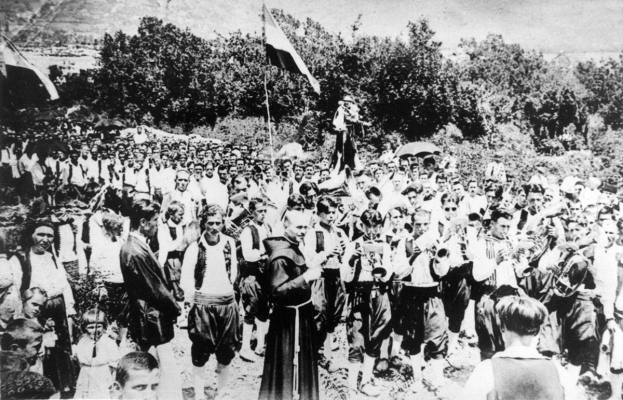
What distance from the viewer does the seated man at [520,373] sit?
10.6ft

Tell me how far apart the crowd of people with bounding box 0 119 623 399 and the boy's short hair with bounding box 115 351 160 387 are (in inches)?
0.5

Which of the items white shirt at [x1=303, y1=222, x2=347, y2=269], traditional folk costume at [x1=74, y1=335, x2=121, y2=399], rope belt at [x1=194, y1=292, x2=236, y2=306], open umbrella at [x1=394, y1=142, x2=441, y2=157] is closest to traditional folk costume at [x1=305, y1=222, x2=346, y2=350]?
white shirt at [x1=303, y1=222, x2=347, y2=269]

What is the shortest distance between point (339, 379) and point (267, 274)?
1.37 m

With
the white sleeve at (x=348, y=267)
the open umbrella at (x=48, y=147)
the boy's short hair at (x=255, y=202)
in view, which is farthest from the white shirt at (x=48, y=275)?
the white sleeve at (x=348, y=267)

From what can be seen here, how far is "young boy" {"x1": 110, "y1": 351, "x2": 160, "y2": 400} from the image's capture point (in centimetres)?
439

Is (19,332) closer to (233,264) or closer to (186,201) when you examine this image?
(186,201)

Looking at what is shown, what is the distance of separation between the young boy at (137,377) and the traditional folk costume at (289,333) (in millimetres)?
1077

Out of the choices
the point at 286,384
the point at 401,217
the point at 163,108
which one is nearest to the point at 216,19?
the point at 163,108

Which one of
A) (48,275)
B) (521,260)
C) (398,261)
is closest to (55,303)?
(48,275)

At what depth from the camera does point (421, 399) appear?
14.8 feet

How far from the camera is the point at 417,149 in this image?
16.1ft

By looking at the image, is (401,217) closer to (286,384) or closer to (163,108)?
(286,384)

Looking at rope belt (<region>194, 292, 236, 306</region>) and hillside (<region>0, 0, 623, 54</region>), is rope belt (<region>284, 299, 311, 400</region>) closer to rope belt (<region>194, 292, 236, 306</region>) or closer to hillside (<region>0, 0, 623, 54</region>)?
rope belt (<region>194, 292, 236, 306</region>)

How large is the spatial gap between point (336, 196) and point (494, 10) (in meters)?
2.63
